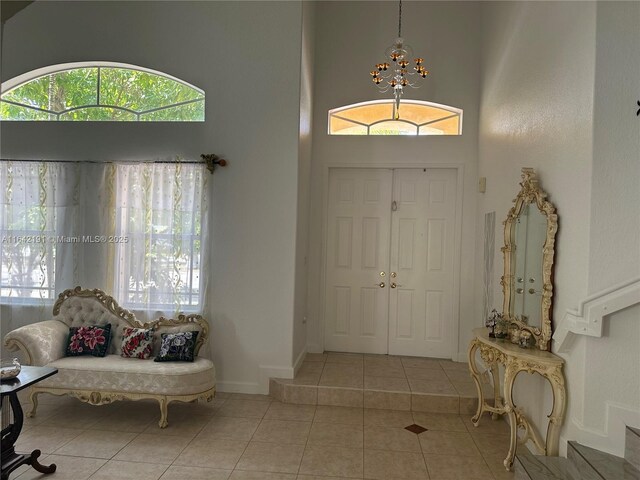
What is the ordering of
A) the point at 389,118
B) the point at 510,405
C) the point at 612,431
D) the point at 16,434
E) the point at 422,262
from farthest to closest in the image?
the point at 389,118, the point at 422,262, the point at 510,405, the point at 16,434, the point at 612,431

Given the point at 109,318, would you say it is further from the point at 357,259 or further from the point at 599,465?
the point at 599,465

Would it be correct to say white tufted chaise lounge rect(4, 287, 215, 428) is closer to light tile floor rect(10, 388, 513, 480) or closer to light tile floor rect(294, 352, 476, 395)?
light tile floor rect(10, 388, 513, 480)

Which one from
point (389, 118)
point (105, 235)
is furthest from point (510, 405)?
point (105, 235)

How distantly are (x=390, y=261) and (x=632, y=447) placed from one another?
3.02m

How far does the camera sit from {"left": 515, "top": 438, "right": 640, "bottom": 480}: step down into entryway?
92.3 inches

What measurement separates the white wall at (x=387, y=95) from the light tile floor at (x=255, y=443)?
151 centimetres

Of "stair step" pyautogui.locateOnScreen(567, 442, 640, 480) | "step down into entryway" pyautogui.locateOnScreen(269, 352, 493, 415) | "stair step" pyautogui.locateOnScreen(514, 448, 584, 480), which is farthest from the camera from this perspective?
"step down into entryway" pyautogui.locateOnScreen(269, 352, 493, 415)

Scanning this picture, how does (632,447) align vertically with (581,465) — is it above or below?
above

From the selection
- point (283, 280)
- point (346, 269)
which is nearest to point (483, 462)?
point (283, 280)

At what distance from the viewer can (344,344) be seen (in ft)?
17.0

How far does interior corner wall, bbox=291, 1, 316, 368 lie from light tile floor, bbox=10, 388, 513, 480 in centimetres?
88

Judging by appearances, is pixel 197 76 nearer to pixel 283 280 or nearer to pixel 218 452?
pixel 283 280

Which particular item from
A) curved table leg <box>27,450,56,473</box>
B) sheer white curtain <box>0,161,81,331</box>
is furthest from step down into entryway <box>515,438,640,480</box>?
sheer white curtain <box>0,161,81,331</box>

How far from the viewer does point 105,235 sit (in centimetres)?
437
